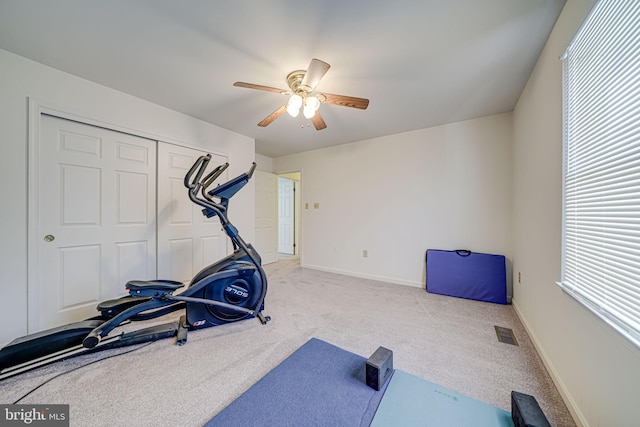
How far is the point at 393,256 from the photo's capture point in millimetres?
3678

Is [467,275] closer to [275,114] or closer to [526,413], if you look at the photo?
[526,413]

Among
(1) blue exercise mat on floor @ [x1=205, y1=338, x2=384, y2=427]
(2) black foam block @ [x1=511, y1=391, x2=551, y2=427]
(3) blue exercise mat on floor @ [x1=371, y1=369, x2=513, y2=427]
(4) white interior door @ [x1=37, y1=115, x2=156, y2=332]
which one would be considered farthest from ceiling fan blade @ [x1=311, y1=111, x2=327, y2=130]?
(2) black foam block @ [x1=511, y1=391, x2=551, y2=427]

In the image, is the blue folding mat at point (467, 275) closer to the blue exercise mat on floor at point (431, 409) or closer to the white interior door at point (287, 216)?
the blue exercise mat on floor at point (431, 409)

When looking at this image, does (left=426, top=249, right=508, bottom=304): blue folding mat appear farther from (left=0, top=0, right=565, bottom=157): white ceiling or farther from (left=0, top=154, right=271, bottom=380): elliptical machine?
(left=0, top=154, right=271, bottom=380): elliptical machine

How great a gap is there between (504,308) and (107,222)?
466cm

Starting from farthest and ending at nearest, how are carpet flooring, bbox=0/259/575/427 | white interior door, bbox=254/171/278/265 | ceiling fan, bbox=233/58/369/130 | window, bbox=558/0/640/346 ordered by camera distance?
white interior door, bbox=254/171/278/265 → ceiling fan, bbox=233/58/369/130 → carpet flooring, bbox=0/259/575/427 → window, bbox=558/0/640/346

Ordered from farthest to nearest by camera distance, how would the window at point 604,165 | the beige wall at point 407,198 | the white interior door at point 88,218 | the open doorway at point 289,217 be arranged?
the open doorway at point 289,217 → the beige wall at point 407,198 → the white interior door at point 88,218 → the window at point 604,165

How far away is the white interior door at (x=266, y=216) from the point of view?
15.8 feet

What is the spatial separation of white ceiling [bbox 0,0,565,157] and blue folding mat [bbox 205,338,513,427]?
2421 mm

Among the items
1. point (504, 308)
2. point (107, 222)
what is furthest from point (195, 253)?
point (504, 308)

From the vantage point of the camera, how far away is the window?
35.7 inches

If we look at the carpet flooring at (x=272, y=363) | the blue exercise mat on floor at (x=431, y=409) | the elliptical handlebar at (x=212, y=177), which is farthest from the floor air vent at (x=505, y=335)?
the elliptical handlebar at (x=212, y=177)

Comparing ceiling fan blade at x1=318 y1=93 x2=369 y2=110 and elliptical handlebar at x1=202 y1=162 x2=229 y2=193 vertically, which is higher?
ceiling fan blade at x1=318 y1=93 x2=369 y2=110

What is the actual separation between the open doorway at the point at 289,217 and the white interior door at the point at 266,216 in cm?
102
